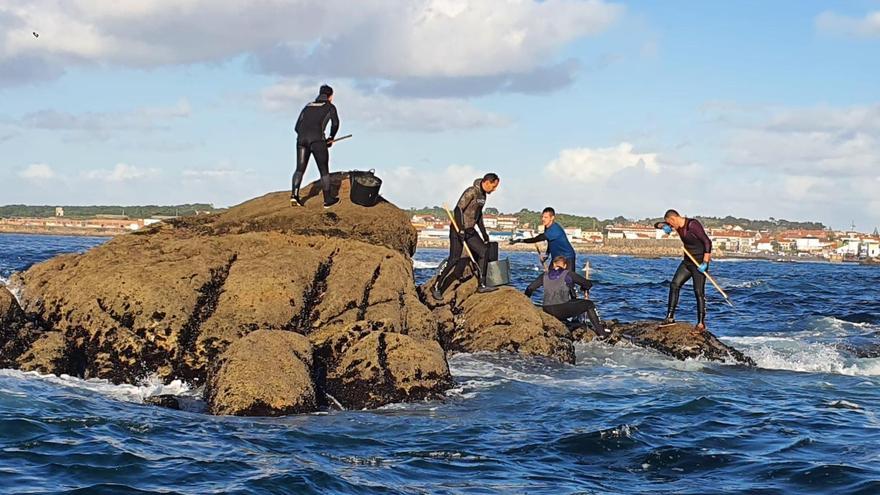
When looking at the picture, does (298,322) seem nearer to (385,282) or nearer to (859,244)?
(385,282)

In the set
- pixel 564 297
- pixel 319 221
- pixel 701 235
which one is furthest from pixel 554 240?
pixel 319 221

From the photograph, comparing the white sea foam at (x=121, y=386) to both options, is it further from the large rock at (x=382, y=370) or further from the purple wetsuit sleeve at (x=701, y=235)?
the purple wetsuit sleeve at (x=701, y=235)

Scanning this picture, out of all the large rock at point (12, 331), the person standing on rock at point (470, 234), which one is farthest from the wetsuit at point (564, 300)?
the large rock at point (12, 331)

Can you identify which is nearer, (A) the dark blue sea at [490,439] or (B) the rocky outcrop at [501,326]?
(A) the dark blue sea at [490,439]

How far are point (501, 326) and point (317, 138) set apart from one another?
15.1ft

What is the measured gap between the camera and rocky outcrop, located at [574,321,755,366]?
16906 mm

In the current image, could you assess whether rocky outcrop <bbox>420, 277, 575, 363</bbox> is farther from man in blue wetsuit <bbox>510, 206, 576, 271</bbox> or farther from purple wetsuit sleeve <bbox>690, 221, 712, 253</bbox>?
purple wetsuit sleeve <bbox>690, 221, 712, 253</bbox>

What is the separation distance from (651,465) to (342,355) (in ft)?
15.2

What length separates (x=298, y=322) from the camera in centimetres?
1390

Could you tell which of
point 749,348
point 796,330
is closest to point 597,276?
point 796,330

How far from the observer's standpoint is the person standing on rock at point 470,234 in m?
17.0

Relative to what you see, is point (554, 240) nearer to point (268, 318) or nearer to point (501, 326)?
point (501, 326)

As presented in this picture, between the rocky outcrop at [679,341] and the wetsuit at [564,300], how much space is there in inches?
22.9

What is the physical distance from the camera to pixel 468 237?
1733 cm
